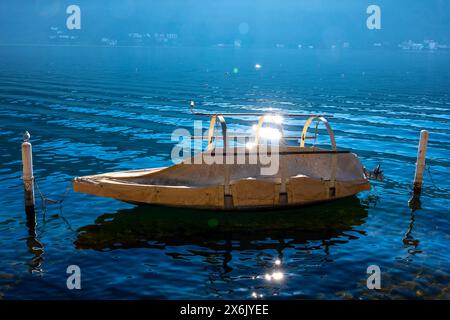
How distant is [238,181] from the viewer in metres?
19.1

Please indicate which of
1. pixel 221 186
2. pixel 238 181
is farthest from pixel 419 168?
pixel 221 186

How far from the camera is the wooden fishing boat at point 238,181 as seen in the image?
18.7m

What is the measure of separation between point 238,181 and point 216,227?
6.56 ft

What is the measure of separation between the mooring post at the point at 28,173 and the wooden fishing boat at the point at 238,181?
1.70 meters

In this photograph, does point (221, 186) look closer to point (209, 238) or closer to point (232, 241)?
point (209, 238)

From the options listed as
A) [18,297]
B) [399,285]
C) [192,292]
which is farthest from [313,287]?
[18,297]

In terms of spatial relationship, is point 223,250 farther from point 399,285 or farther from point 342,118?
point 342,118

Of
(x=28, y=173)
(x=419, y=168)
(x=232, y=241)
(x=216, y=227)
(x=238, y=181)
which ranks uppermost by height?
(x=28, y=173)

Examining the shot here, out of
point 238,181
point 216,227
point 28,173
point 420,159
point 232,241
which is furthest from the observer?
point 420,159

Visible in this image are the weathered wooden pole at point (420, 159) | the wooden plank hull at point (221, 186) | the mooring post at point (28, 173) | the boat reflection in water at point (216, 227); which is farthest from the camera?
the weathered wooden pole at point (420, 159)

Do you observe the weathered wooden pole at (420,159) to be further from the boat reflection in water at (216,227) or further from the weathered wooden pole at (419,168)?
the boat reflection in water at (216,227)

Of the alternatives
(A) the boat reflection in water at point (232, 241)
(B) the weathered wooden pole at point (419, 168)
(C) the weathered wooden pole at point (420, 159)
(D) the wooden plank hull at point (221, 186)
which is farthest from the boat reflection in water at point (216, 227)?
(C) the weathered wooden pole at point (420, 159)

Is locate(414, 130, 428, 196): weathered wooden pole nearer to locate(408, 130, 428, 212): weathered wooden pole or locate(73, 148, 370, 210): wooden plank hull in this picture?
locate(408, 130, 428, 212): weathered wooden pole

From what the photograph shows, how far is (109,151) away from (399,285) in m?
22.5
